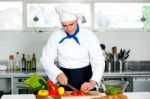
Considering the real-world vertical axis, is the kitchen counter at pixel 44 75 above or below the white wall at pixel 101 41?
below

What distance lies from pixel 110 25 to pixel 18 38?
142cm

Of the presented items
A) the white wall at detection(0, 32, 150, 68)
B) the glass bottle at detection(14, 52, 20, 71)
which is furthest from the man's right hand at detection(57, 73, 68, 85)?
the white wall at detection(0, 32, 150, 68)

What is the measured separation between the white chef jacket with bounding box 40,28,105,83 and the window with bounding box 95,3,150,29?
73.9 inches

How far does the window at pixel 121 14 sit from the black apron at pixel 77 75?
1911 mm

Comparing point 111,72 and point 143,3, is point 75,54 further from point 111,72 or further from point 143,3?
point 143,3

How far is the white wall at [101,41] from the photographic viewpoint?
16.9 feet

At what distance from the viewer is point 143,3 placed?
5.23 m

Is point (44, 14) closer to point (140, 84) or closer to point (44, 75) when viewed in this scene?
point (44, 75)

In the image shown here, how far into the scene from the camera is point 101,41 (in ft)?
17.0

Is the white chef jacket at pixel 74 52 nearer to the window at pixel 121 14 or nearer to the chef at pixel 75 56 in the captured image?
the chef at pixel 75 56

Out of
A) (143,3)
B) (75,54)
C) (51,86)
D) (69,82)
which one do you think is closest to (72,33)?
(75,54)

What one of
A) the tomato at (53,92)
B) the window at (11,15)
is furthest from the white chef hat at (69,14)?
the window at (11,15)

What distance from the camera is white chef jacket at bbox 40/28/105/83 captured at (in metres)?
3.31

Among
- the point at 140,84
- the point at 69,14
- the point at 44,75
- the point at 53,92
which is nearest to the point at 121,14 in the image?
the point at 140,84
